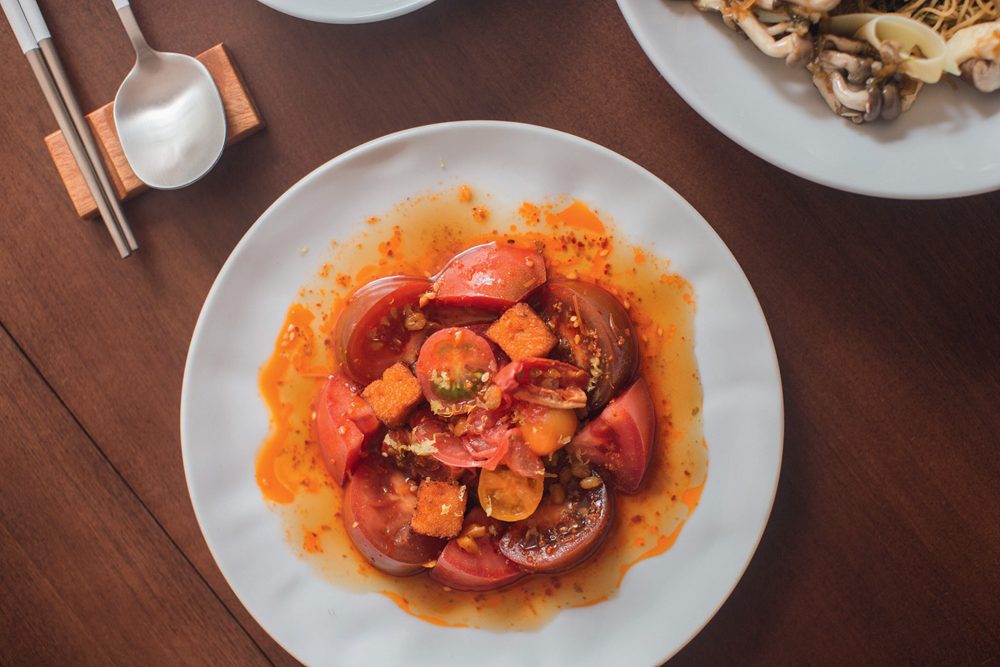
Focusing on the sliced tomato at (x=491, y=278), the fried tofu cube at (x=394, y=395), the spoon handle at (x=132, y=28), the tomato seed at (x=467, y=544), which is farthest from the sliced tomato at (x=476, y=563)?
the spoon handle at (x=132, y=28)

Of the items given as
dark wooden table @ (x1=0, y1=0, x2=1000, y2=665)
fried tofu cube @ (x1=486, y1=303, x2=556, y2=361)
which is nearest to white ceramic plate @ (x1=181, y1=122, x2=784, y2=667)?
dark wooden table @ (x1=0, y1=0, x2=1000, y2=665)

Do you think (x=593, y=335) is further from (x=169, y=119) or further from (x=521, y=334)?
(x=169, y=119)

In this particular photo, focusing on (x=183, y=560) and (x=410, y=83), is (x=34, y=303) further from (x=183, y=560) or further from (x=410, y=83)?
(x=410, y=83)

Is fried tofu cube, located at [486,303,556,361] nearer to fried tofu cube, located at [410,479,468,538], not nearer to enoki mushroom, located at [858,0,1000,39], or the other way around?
fried tofu cube, located at [410,479,468,538]

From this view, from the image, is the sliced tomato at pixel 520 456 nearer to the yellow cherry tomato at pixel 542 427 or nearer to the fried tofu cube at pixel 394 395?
the yellow cherry tomato at pixel 542 427

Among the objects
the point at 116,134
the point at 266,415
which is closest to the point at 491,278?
the point at 266,415
